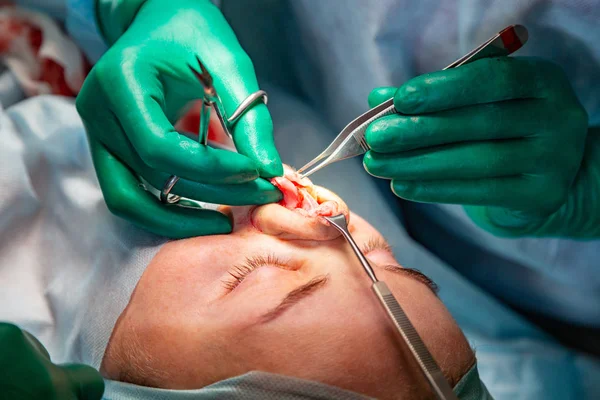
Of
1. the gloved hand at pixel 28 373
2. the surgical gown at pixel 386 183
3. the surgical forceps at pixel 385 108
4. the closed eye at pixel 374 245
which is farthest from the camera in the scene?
the surgical gown at pixel 386 183

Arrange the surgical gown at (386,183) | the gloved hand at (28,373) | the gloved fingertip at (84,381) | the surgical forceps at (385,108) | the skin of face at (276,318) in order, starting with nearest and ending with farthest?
1. the gloved hand at (28,373)
2. the gloved fingertip at (84,381)
3. the skin of face at (276,318)
4. the surgical forceps at (385,108)
5. the surgical gown at (386,183)

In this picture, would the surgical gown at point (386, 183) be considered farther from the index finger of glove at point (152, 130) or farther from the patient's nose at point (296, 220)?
the patient's nose at point (296, 220)

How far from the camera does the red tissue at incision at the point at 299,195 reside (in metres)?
1.27

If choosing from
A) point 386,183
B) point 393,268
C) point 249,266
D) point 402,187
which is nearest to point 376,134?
point 402,187

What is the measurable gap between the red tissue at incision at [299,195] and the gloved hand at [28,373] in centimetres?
61

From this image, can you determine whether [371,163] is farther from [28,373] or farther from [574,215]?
[28,373]

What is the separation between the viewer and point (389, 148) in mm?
1256

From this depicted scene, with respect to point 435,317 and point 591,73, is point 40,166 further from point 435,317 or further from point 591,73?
point 591,73

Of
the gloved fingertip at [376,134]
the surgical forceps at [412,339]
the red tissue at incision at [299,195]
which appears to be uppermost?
the gloved fingertip at [376,134]

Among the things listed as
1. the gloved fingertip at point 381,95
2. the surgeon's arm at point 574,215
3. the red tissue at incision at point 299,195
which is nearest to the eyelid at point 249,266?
the red tissue at incision at point 299,195

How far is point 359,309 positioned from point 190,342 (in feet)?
1.21

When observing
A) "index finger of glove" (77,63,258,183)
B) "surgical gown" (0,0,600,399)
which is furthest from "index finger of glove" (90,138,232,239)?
"surgical gown" (0,0,600,399)

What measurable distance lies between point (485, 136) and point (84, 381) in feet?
3.42

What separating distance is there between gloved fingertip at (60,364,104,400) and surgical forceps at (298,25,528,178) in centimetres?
70
